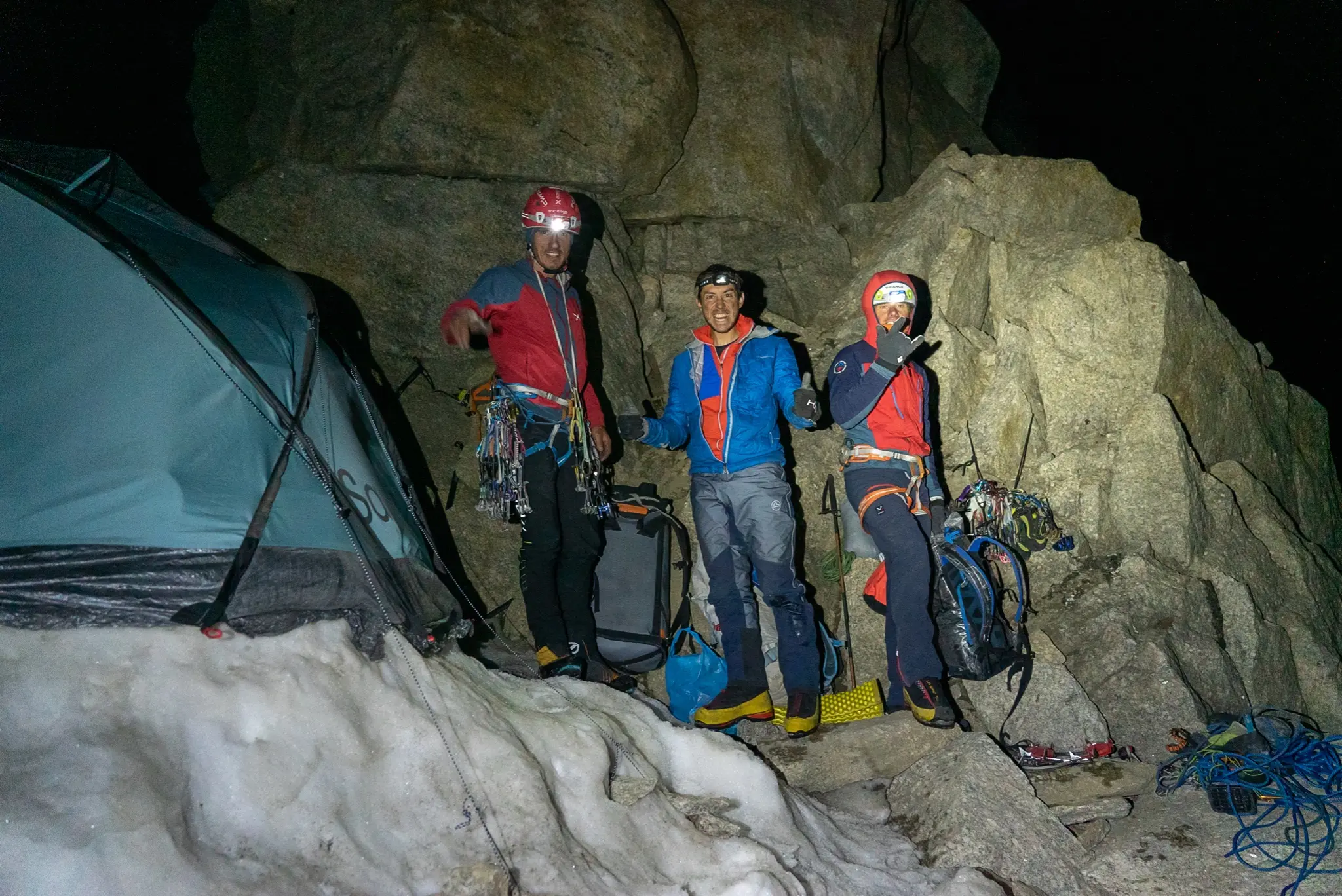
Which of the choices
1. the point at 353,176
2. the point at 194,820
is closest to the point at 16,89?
the point at 353,176

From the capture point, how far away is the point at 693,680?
5551mm

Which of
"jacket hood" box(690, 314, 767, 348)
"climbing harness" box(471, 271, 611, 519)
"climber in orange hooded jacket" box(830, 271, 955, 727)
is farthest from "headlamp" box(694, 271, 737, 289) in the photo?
"climbing harness" box(471, 271, 611, 519)

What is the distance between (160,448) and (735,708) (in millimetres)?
3395

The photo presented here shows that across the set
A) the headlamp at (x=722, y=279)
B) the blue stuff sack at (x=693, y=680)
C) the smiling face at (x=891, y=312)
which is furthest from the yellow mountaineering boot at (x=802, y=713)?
the headlamp at (x=722, y=279)

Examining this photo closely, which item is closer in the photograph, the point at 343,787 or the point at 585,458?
the point at 343,787

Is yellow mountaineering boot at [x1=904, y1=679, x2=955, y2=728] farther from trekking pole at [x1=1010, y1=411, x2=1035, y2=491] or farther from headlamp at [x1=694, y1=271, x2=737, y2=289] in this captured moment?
headlamp at [x1=694, y1=271, x2=737, y2=289]

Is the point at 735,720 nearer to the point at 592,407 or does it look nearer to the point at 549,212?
the point at 592,407

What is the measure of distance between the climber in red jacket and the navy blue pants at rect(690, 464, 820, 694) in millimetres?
807

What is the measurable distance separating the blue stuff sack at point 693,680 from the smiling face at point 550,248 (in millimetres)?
2788

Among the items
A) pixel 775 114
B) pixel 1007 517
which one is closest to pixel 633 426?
pixel 1007 517

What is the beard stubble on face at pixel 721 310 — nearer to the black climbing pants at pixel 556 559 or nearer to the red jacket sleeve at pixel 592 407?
the red jacket sleeve at pixel 592 407

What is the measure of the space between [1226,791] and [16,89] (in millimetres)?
9956

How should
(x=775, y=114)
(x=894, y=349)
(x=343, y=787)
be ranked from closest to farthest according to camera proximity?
1. (x=343, y=787)
2. (x=894, y=349)
3. (x=775, y=114)

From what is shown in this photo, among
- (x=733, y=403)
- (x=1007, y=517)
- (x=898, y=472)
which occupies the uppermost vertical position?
(x=733, y=403)
